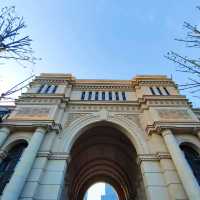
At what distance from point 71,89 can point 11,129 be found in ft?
21.2

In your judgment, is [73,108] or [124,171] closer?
[73,108]

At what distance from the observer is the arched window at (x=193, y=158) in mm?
10518

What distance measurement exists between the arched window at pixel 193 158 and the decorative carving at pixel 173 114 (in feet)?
6.80

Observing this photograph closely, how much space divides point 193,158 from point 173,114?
3.24 m

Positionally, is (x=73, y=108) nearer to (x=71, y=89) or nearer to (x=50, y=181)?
(x=71, y=89)

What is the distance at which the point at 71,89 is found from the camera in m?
17.0

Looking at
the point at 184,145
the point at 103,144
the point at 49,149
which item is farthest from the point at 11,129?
the point at 184,145

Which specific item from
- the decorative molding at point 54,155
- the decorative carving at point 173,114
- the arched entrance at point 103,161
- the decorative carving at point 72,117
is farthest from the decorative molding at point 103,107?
the decorative molding at point 54,155

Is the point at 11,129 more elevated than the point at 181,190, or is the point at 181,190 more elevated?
the point at 11,129

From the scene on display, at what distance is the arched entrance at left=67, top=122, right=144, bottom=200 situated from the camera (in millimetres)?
15055

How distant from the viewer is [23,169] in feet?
30.4

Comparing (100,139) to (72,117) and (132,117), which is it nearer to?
(72,117)

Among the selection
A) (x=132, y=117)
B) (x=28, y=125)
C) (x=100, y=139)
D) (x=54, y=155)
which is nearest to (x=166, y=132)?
(x=132, y=117)

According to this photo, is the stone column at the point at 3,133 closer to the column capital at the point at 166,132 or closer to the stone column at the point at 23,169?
the stone column at the point at 23,169
